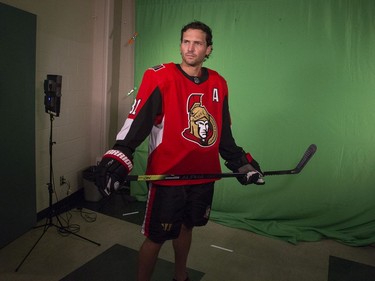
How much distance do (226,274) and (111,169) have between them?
1.25 m

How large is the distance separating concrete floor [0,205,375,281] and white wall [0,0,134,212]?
0.55 m

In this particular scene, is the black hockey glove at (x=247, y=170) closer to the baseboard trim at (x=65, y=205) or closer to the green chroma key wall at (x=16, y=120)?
the green chroma key wall at (x=16, y=120)

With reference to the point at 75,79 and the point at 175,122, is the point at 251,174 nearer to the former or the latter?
the point at 175,122

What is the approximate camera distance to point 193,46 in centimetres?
158

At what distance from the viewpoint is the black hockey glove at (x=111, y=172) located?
1338 millimetres

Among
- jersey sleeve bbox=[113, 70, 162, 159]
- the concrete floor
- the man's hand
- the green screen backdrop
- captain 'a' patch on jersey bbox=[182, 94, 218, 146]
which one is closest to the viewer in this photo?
jersey sleeve bbox=[113, 70, 162, 159]

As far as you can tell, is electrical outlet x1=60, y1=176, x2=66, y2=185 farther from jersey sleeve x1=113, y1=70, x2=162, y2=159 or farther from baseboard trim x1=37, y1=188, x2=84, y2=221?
jersey sleeve x1=113, y1=70, x2=162, y2=159

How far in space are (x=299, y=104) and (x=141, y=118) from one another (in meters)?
1.75

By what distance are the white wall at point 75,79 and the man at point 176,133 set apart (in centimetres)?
153

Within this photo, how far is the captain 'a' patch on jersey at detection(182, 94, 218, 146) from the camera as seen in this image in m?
1.56

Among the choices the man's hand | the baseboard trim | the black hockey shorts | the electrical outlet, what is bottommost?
the baseboard trim

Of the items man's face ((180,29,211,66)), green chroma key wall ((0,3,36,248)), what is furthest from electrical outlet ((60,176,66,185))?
man's face ((180,29,211,66))

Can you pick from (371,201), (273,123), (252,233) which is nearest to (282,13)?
(273,123)

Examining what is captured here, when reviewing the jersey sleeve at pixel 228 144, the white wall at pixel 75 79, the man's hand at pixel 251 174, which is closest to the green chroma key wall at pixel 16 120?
the white wall at pixel 75 79
